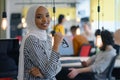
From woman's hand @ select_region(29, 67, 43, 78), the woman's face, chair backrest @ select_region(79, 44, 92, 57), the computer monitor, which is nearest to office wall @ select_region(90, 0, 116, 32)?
chair backrest @ select_region(79, 44, 92, 57)

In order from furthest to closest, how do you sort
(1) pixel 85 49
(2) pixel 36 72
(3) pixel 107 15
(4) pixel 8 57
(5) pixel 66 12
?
(5) pixel 66 12
(3) pixel 107 15
(1) pixel 85 49
(4) pixel 8 57
(2) pixel 36 72

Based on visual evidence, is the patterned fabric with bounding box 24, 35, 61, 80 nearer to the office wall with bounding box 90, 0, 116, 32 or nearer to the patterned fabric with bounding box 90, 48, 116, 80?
the patterned fabric with bounding box 90, 48, 116, 80

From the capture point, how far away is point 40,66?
78.5 inches

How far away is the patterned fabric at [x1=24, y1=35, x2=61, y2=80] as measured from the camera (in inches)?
77.9

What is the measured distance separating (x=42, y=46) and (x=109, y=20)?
906 centimetres

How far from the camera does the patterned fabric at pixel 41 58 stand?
1978 millimetres

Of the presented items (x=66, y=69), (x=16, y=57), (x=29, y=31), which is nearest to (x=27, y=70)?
(x=29, y=31)

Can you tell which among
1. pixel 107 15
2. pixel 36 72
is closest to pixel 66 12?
pixel 107 15

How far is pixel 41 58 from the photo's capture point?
2014mm

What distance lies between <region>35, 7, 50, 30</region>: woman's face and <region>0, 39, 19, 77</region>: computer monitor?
180 cm

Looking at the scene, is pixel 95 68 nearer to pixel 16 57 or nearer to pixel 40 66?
pixel 16 57

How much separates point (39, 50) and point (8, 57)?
6.43 feet

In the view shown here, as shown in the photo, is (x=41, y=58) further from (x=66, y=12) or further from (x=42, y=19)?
(x=66, y=12)

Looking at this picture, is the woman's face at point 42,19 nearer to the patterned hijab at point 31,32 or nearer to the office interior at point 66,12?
the patterned hijab at point 31,32
